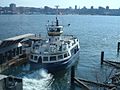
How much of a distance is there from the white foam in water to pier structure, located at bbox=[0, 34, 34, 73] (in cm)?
594

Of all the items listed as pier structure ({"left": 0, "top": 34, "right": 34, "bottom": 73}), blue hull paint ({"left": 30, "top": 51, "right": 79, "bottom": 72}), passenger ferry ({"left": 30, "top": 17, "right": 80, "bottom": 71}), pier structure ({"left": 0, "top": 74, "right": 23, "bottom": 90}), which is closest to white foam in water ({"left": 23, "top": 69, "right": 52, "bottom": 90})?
blue hull paint ({"left": 30, "top": 51, "right": 79, "bottom": 72})

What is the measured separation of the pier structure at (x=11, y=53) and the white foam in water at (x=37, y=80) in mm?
5939

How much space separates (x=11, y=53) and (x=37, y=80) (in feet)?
40.3

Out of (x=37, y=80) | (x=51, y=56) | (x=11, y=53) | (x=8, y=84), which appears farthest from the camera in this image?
(x=11, y=53)

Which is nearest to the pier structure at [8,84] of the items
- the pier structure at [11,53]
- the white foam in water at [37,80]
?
the white foam in water at [37,80]

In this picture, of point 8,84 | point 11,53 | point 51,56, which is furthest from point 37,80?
point 8,84

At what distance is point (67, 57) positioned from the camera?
6081 centimetres

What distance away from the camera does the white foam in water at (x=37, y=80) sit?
47416 millimetres

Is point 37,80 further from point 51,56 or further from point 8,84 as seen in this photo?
point 8,84

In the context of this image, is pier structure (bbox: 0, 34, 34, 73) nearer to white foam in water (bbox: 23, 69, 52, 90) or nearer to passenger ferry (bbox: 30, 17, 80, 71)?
passenger ferry (bbox: 30, 17, 80, 71)

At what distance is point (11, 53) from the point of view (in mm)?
60750

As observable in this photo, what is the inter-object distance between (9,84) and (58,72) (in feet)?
94.1

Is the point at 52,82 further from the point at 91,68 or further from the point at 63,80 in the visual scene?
the point at 91,68

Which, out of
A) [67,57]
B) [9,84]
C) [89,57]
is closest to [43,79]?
[67,57]
